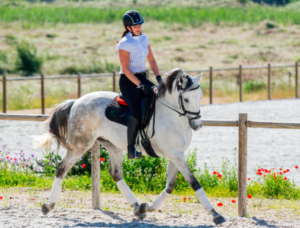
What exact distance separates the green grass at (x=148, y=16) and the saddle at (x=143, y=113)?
133 ft

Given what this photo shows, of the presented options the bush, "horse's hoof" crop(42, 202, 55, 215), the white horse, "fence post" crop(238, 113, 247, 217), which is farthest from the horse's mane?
the bush

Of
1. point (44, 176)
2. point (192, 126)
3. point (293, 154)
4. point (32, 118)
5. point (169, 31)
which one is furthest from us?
point (169, 31)

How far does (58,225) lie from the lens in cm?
584

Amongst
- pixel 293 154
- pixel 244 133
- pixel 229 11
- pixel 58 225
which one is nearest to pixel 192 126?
pixel 244 133

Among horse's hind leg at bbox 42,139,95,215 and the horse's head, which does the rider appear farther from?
horse's hind leg at bbox 42,139,95,215

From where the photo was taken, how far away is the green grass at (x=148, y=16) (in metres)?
46.1

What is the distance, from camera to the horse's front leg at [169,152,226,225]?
17.8ft

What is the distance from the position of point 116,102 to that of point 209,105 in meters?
15.6

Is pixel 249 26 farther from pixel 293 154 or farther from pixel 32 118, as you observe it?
pixel 32 118

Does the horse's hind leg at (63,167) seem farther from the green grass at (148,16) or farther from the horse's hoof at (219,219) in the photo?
the green grass at (148,16)

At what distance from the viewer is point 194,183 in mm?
5527

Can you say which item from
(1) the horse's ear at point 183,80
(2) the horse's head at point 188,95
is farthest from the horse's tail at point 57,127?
(1) the horse's ear at point 183,80

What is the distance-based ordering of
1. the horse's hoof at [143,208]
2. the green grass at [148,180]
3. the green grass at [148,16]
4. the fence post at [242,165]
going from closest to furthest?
the horse's hoof at [143,208], the fence post at [242,165], the green grass at [148,180], the green grass at [148,16]

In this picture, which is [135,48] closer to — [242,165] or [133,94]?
[133,94]
